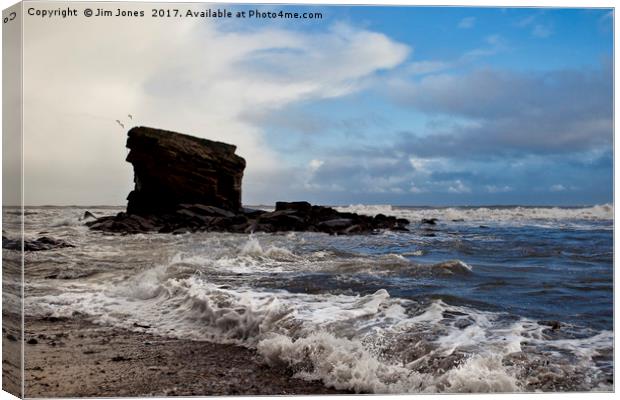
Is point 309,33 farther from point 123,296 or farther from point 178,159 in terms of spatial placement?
point 123,296

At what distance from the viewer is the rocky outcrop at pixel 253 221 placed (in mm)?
5988

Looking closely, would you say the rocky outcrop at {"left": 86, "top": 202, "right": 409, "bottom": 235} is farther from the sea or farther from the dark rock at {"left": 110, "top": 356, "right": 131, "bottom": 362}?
the dark rock at {"left": 110, "top": 356, "right": 131, "bottom": 362}

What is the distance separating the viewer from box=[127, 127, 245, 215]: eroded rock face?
582 centimetres

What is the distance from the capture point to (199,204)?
21.2ft

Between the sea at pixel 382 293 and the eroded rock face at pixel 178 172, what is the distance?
1.13ft

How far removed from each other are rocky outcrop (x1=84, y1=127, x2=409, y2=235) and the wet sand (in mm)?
1036

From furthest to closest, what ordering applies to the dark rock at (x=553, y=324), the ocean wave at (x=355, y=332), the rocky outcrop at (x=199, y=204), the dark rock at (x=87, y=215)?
1. the rocky outcrop at (x=199, y=204)
2. the dark rock at (x=87, y=215)
3. the dark rock at (x=553, y=324)
4. the ocean wave at (x=355, y=332)

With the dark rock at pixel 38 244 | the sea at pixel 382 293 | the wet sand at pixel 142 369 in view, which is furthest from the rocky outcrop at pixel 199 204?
the wet sand at pixel 142 369

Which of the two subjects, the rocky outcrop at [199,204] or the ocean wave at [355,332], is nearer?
the ocean wave at [355,332]

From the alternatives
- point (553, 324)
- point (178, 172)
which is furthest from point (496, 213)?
point (178, 172)

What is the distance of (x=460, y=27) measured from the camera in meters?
5.83

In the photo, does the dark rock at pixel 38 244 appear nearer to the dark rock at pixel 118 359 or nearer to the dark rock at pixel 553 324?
the dark rock at pixel 118 359

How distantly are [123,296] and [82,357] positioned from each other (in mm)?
676

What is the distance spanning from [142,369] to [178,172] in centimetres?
Answer: 211
